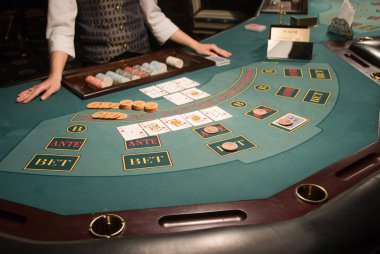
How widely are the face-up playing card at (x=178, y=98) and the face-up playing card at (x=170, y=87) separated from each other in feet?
0.18

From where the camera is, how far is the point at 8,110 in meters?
1.83

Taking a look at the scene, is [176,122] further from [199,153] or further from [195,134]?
[199,153]

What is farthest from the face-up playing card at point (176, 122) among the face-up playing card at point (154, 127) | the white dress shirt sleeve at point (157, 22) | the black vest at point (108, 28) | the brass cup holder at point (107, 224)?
the white dress shirt sleeve at point (157, 22)

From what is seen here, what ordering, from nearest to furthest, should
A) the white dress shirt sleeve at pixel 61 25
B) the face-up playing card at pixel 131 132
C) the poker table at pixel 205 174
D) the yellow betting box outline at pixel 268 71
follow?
1. the poker table at pixel 205 174
2. the face-up playing card at pixel 131 132
3. the yellow betting box outline at pixel 268 71
4. the white dress shirt sleeve at pixel 61 25

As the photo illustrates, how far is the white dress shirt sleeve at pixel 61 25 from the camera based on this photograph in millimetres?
2305

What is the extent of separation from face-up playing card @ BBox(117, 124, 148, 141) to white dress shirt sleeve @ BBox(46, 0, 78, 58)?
37.5 inches

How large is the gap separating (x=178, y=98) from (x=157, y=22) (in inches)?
46.9

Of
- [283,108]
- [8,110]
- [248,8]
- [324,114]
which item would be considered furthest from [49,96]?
[248,8]

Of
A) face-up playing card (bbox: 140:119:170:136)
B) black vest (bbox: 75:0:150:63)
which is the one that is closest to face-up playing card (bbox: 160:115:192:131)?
face-up playing card (bbox: 140:119:170:136)

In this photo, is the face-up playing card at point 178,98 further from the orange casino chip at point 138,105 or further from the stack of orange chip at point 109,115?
the stack of orange chip at point 109,115

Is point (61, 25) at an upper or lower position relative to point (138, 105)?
upper

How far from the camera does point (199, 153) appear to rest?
4.68 feet

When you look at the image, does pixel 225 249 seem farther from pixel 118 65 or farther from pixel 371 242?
pixel 118 65

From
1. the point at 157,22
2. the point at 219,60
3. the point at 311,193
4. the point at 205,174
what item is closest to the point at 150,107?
the point at 205,174
